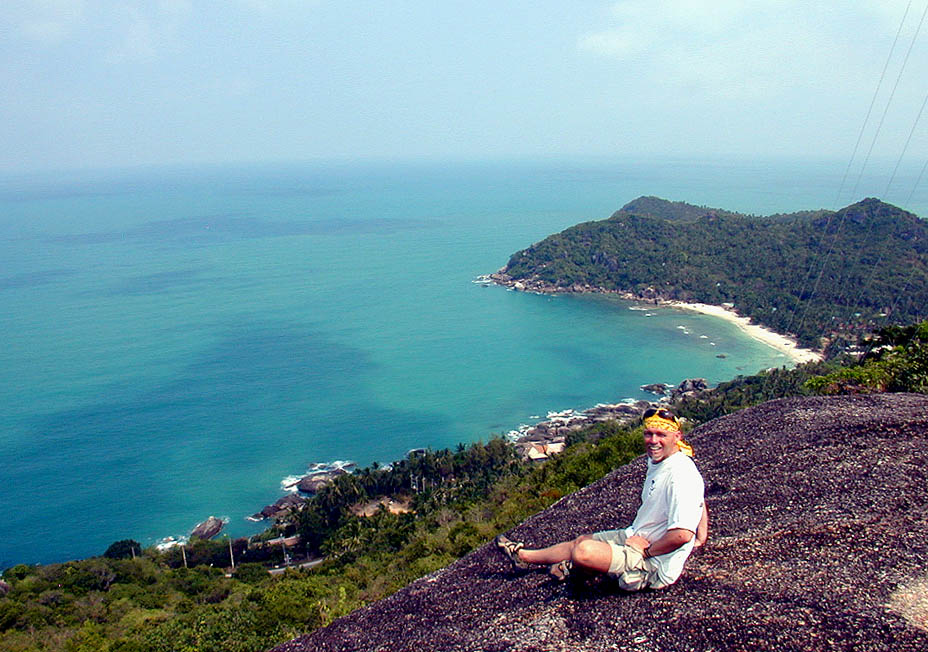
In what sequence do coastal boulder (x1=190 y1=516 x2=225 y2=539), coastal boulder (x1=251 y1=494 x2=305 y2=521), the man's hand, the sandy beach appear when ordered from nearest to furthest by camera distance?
the man's hand → coastal boulder (x1=190 y1=516 x2=225 y2=539) → coastal boulder (x1=251 y1=494 x2=305 y2=521) → the sandy beach

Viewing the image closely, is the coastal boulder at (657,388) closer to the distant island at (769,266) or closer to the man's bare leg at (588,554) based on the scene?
the distant island at (769,266)

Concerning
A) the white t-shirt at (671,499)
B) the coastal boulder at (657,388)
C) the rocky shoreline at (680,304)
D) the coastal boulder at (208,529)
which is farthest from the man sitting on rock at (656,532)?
the rocky shoreline at (680,304)

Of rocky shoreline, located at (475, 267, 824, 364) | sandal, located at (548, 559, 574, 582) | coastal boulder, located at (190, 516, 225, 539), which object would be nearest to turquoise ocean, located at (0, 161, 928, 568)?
coastal boulder, located at (190, 516, 225, 539)

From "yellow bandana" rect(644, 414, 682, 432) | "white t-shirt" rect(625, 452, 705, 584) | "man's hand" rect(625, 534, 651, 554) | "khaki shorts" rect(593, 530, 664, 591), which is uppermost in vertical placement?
"yellow bandana" rect(644, 414, 682, 432)

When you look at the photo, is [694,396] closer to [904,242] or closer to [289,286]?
[904,242]

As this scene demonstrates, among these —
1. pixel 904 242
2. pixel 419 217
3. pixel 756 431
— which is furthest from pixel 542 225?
pixel 756 431

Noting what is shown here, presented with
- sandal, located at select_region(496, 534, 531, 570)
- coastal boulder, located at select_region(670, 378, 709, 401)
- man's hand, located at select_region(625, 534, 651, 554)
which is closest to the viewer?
man's hand, located at select_region(625, 534, 651, 554)

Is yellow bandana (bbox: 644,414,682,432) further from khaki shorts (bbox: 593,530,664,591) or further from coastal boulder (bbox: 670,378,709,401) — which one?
coastal boulder (bbox: 670,378,709,401)
